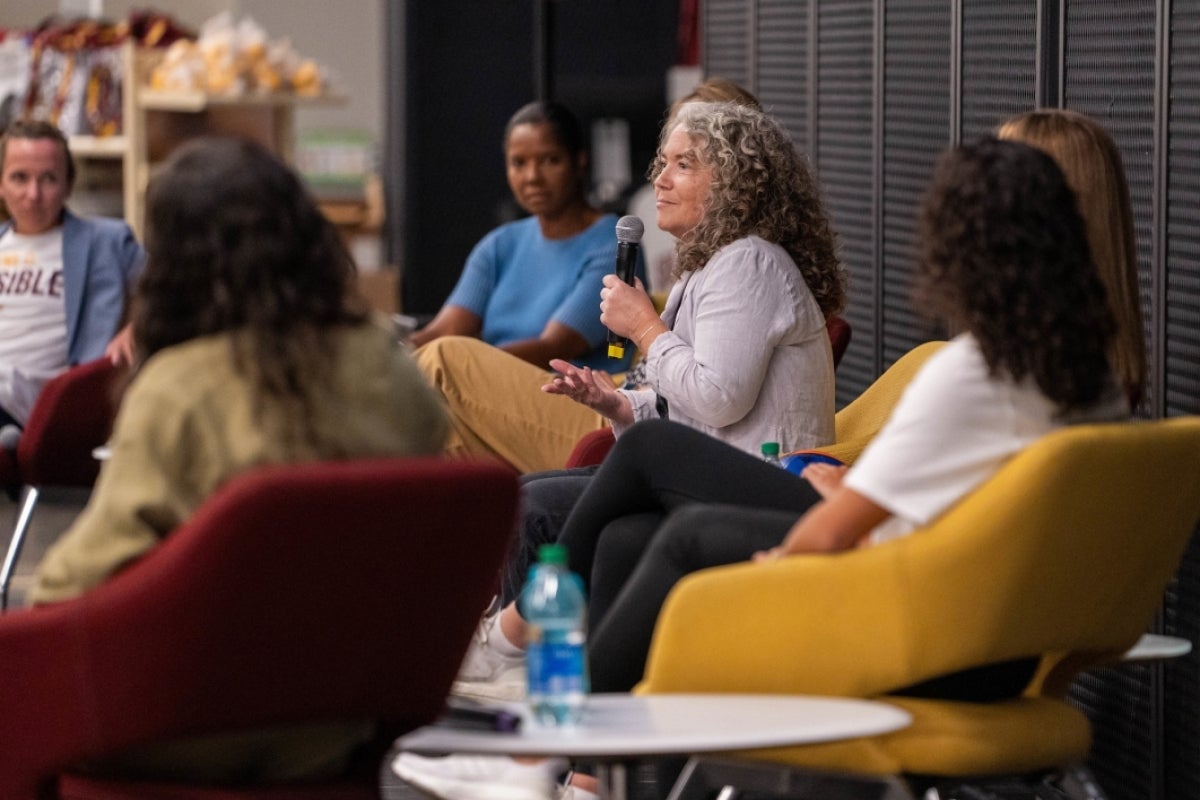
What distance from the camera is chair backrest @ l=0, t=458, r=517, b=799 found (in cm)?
196

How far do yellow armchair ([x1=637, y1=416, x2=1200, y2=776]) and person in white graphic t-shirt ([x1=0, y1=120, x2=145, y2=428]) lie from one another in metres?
3.26

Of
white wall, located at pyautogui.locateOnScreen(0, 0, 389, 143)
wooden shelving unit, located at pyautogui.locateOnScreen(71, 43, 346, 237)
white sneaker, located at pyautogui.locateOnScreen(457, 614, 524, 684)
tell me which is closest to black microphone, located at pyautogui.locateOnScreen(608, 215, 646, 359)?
white sneaker, located at pyautogui.locateOnScreen(457, 614, 524, 684)

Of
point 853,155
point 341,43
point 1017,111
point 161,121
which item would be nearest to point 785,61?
point 853,155

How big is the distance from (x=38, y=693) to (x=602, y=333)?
10.0 feet

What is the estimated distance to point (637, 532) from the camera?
10.2 ft

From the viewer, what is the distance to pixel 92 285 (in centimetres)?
534

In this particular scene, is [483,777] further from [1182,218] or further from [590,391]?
[1182,218]

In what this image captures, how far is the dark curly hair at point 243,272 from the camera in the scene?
81.1 inches

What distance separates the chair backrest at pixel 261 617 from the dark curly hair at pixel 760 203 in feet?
4.85

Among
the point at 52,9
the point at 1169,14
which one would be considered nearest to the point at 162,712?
the point at 1169,14

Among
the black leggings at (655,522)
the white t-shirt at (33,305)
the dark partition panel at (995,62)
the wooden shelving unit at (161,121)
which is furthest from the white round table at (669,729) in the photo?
the wooden shelving unit at (161,121)

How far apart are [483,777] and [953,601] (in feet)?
3.83

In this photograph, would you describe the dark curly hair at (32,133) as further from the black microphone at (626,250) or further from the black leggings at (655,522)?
the black leggings at (655,522)

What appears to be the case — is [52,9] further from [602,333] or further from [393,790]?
[393,790]
